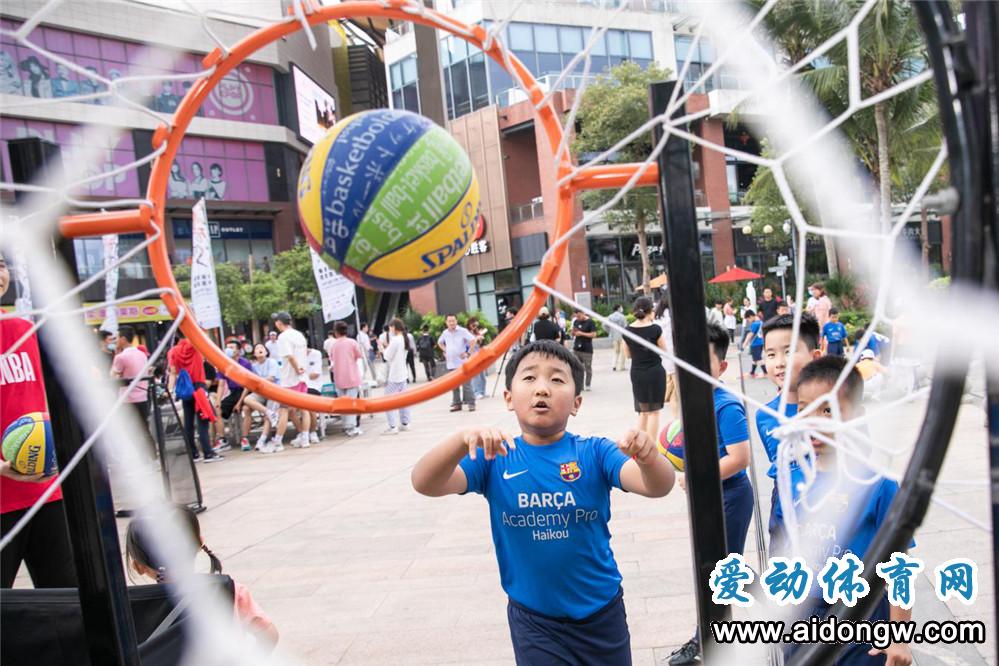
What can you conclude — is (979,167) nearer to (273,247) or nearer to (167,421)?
(167,421)

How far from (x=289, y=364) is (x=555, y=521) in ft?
22.2

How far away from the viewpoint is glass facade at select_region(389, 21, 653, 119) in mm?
27688

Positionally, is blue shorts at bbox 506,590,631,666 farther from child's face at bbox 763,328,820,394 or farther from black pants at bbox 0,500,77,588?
black pants at bbox 0,500,77,588

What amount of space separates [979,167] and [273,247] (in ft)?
115

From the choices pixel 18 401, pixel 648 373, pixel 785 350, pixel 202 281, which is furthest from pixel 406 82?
pixel 785 350

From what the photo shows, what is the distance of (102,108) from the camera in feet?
6.58

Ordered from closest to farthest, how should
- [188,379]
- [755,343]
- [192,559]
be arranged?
1. [192,559]
2. [188,379]
3. [755,343]

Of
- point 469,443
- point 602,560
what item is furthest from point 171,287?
point 602,560

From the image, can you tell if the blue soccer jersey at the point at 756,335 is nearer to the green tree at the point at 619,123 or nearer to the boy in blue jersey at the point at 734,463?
the green tree at the point at 619,123

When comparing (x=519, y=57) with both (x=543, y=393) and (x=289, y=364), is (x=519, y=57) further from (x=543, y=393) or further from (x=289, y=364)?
(x=543, y=393)

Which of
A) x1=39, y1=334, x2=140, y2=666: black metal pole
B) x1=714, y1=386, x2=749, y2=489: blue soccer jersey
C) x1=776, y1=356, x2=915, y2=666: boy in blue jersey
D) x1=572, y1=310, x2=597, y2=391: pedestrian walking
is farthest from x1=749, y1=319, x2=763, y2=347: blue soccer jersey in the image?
x1=39, y1=334, x2=140, y2=666: black metal pole

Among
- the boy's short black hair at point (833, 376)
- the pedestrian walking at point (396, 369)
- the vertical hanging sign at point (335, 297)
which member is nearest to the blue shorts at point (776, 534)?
the boy's short black hair at point (833, 376)

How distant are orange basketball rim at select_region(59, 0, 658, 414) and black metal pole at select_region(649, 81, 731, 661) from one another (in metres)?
0.10

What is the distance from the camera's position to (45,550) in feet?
9.23
